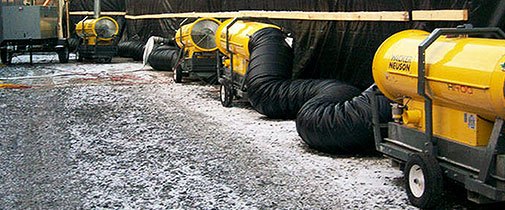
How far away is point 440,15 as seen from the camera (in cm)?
816

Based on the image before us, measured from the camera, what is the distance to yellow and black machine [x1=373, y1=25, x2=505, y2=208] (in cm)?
554

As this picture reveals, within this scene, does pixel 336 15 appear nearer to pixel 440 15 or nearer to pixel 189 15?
pixel 440 15

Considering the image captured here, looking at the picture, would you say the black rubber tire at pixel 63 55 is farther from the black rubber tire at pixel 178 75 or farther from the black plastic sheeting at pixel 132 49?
the black rubber tire at pixel 178 75

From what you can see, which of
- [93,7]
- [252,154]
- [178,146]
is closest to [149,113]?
[178,146]

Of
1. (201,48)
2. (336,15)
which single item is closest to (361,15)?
(336,15)

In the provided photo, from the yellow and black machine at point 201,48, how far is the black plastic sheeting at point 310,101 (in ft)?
13.6

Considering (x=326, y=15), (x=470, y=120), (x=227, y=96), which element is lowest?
(x=227, y=96)

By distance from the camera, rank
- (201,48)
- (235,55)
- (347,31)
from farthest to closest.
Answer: (201,48)
(235,55)
(347,31)

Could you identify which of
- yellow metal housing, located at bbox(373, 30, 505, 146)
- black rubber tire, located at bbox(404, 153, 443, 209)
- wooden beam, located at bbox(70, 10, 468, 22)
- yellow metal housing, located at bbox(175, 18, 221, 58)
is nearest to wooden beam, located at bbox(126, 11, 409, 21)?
wooden beam, located at bbox(70, 10, 468, 22)

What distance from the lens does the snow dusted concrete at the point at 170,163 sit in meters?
6.52

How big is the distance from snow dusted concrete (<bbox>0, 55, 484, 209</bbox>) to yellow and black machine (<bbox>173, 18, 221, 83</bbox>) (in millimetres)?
2454

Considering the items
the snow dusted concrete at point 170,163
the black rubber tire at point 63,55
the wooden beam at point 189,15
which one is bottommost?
the black rubber tire at point 63,55

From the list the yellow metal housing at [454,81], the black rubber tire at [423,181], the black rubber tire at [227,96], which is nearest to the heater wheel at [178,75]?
the black rubber tire at [227,96]

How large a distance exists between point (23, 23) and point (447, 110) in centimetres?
1883
